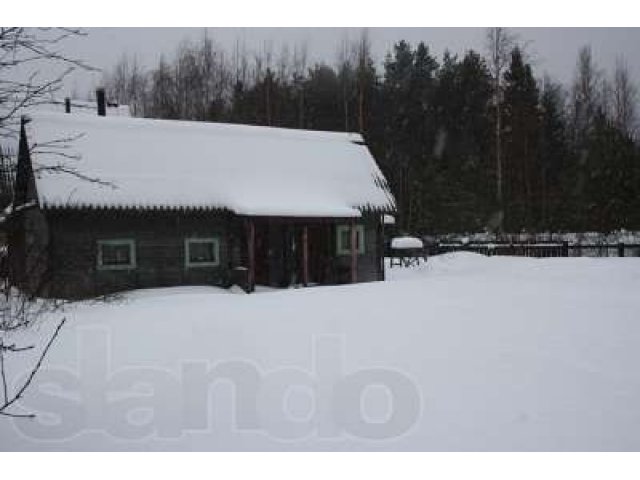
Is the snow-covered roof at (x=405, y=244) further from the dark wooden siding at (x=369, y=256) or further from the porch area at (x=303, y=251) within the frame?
the porch area at (x=303, y=251)

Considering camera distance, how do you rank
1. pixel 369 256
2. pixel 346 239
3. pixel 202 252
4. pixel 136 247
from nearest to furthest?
pixel 136 247 < pixel 202 252 < pixel 346 239 < pixel 369 256

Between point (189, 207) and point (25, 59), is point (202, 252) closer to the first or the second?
point (189, 207)

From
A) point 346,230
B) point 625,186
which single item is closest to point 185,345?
point 346,230

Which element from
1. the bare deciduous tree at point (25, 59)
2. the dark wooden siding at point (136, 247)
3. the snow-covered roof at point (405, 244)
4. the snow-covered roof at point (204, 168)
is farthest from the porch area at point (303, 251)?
the bare deciduous tree at point (25, 59)

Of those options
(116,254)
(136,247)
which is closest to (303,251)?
(136,247)

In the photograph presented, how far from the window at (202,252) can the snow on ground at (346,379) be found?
594cm

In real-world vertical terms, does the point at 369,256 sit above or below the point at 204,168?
below

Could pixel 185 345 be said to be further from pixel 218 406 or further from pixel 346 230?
pixel 346 230

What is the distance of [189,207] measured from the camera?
54.6ft

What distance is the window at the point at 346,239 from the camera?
19.8 m

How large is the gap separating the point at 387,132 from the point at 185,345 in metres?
37.8

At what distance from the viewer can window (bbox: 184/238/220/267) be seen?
17266mm

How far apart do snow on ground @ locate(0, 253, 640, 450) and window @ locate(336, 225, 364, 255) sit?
850 cm

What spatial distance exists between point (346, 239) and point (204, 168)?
5.44 m
